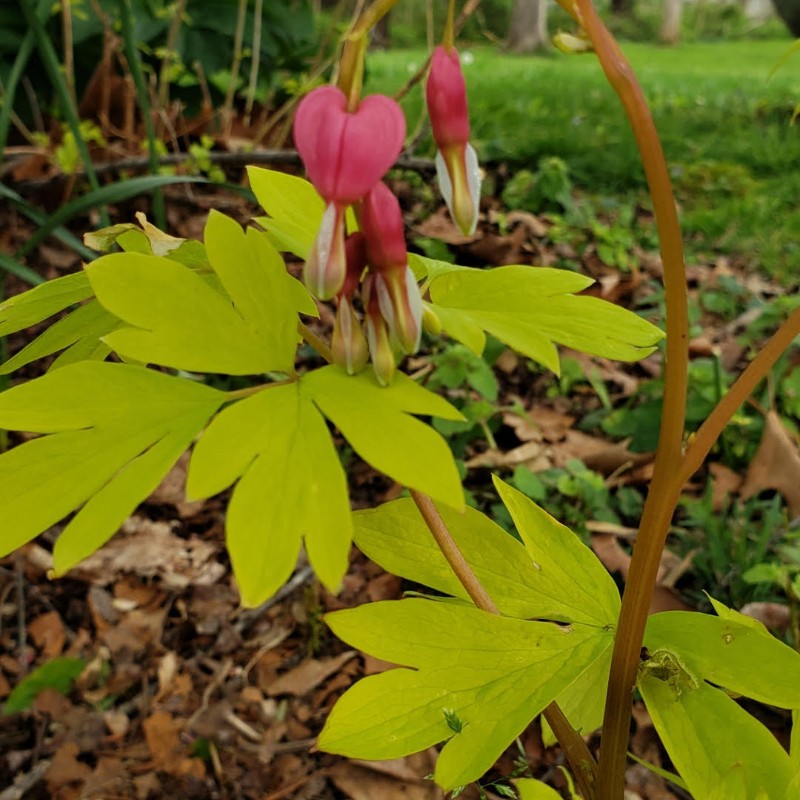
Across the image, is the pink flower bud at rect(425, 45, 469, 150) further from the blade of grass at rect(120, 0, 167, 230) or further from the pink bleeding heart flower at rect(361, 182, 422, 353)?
the blade of grass at rect(120, 0, 167, 230)

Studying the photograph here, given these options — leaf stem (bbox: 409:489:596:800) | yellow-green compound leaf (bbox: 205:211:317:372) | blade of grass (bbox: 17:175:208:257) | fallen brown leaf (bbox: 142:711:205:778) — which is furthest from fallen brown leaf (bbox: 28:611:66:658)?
yellow-green compound leaf (bbox: 205:211:317:372)

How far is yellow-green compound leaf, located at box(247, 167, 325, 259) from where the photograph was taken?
81 cm

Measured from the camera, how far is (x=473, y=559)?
37.2 inches

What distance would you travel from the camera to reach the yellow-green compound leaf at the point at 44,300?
2.63 feet

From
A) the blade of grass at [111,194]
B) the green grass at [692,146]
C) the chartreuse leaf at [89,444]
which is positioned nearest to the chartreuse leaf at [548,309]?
the chartreuse leaf at [89,444]

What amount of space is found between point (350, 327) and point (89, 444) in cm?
24

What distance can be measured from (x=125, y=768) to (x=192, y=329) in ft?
3.88

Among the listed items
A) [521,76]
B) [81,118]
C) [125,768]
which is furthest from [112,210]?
[521,76]

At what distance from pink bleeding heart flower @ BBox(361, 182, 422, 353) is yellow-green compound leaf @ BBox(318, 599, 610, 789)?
329 millimetres

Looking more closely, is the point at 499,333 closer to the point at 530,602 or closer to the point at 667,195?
the point at 667,195

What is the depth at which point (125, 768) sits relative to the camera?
152 centimetres

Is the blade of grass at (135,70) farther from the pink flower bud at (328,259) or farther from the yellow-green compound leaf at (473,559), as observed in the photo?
the pink flower bud at (328,259)

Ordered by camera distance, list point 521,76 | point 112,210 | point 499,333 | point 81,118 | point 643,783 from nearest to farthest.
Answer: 1. point 499,333
2. point 643,783
3. point 112,210
4. point 81,118
5. point 521,76

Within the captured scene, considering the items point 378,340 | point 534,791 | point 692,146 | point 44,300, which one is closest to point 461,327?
point 378,340
